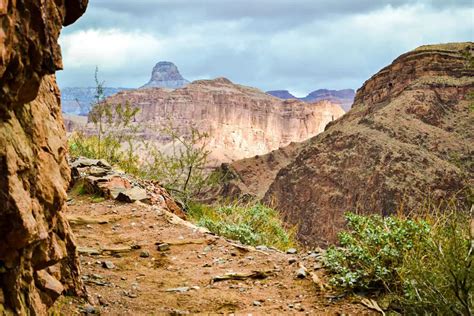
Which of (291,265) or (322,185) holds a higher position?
(291,265)

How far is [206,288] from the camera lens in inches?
276

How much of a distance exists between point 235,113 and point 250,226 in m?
156

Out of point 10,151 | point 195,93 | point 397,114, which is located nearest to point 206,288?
point 10,151

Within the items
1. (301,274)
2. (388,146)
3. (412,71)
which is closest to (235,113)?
(412,71)

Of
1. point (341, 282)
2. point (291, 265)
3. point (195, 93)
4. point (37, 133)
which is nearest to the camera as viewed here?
point (37, 133)

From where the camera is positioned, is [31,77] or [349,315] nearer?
[31,77]

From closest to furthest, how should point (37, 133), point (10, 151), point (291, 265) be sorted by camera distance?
point (10, 151), point (37, 133), point (291, 265)

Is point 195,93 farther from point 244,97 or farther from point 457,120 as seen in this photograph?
point 457,120

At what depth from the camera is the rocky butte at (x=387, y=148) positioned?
5988 centimetres

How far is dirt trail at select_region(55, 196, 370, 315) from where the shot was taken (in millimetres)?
6223

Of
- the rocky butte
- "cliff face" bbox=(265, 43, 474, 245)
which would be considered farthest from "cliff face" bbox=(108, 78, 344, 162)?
"cliff face" bbox=(265, 43, 474, 245)

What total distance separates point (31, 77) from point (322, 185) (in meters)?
73.8

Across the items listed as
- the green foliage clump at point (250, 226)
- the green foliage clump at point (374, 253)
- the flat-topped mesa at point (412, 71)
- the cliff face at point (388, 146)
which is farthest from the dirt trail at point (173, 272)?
the flat-topped mesa at point (412, 71)

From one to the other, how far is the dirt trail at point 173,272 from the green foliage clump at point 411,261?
0.43m
